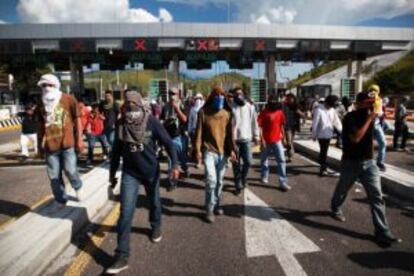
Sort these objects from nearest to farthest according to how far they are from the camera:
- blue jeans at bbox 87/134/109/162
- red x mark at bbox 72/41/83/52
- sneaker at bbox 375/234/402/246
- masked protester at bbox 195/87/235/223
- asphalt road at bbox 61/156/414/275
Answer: asphalt road at bbox 61/156/414/275 → sneaker at bbox 375/234/402/246 → masked protester at bbox 195/87/235/223 → blue jeans at bbox 87/134/109/162 → red x mark at bbox 72/41/83/52

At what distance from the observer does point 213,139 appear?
17.9 ft

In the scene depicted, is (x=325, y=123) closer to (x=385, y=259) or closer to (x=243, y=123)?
(x=243, y=123)

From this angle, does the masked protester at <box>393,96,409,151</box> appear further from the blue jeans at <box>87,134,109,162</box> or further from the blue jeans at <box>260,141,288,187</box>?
the blue jeans at <box>87,134,109,162</box>

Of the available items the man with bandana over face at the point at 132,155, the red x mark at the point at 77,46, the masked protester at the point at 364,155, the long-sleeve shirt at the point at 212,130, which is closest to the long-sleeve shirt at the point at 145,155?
the man with bandana over face at the point at 132,155

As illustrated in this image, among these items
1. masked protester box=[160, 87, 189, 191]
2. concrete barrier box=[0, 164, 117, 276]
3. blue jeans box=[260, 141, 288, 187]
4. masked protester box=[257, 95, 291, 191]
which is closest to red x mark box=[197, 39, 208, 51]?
masked protester box=[160, 87, 189, 191]

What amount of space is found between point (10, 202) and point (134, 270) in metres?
3.83

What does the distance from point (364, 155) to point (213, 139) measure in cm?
207

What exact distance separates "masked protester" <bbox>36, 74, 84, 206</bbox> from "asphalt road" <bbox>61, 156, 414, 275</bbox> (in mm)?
966

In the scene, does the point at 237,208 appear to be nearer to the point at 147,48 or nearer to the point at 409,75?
the point at 147,48

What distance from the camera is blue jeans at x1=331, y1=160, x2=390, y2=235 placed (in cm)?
454

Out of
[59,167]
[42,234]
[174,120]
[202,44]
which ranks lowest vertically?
[42,234]

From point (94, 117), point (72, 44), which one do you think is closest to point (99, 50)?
point (72, 44)

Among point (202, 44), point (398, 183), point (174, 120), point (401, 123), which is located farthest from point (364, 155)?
point (202, 44)

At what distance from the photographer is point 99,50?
29.5m
